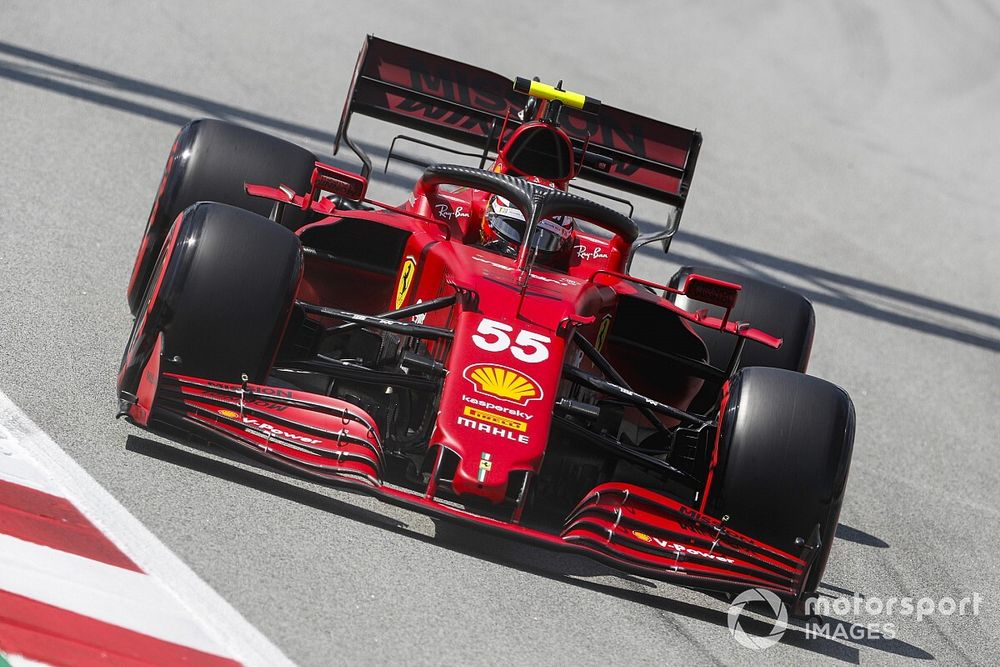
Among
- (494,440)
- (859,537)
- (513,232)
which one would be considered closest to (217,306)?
(494,440)

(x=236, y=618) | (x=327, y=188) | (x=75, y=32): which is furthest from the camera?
(x=75, y=32)

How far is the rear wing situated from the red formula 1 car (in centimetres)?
73

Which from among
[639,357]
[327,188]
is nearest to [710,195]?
[639,357]

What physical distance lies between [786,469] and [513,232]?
1.95 m

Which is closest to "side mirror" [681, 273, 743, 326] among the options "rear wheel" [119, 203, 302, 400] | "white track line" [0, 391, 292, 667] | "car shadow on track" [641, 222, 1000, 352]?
"rear wheel" [119, 203, 302, 400]

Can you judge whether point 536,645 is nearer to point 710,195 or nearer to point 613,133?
point 613,133

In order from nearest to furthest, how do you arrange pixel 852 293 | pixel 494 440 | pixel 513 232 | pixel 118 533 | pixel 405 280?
pixel 118 533 < pixel 494 440 < pixel 405 280 < pixel 513 232 < pixel 852 293

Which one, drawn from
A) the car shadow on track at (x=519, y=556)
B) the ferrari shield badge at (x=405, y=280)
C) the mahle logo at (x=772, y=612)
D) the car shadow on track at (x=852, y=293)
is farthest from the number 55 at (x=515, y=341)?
the car shadow on track at (x=852, y=293)

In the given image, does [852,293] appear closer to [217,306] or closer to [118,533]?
[217,306]

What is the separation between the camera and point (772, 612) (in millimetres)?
5484

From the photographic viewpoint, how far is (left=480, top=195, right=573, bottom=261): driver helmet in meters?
6.79

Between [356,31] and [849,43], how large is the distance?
8354 millimetres

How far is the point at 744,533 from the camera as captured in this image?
549 centimetres

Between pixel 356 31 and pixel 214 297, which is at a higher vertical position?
pixel 356 31
